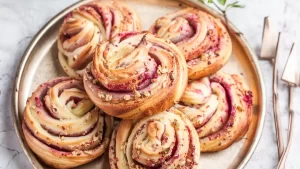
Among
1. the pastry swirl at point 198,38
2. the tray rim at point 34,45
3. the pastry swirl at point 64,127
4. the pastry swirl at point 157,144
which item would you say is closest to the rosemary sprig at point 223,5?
the tray rim at point 34,45

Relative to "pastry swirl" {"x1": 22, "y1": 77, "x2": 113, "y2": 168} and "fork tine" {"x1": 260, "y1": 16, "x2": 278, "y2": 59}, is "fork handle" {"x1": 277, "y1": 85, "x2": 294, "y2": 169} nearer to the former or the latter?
"fork tine" {"x1": 260, "y1": 16, "x2": 278, "y2": 59}

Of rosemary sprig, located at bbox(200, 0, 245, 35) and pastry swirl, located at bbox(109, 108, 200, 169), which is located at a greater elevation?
rosemary sprig, located at bbox(200, 0, 245, 35)

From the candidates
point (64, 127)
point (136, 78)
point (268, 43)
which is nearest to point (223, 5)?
point (268, 43)

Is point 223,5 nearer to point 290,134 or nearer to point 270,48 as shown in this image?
point 270,48

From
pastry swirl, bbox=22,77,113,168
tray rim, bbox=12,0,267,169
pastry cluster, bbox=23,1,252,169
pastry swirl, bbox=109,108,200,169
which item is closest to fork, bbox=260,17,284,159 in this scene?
tray rim, bbox=12,0,267,169

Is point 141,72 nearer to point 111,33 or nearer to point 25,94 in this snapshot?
point 111,33

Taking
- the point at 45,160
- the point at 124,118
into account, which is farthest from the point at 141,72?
the point at 45,160

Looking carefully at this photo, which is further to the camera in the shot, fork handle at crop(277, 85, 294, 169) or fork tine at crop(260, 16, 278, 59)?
fork tine at crop(260, 16, 278, 59)

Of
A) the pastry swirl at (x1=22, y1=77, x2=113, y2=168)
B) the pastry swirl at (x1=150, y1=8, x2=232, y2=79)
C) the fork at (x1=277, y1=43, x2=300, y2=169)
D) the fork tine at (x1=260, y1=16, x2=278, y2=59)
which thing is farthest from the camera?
the fork tine at (x1=260, y1=16, x2=278, y2=59)
